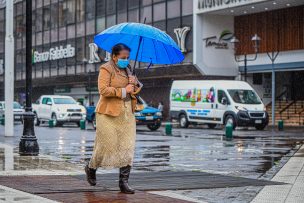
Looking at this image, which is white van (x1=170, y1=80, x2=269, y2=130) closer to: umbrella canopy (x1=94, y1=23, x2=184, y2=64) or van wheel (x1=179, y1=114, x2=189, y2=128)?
van wheel (x1=179, y1=114, x2=189, y2=128)

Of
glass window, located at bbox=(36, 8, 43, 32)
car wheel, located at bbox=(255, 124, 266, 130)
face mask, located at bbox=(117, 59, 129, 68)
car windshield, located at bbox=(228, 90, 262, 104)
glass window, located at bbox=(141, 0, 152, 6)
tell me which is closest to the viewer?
face mask, located at bbox=(117, 59, 129, 68)

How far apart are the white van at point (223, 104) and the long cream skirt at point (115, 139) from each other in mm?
23681

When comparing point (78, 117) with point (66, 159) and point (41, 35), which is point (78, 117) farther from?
point (41, 35)

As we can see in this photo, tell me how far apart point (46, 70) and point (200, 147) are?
47398 mm

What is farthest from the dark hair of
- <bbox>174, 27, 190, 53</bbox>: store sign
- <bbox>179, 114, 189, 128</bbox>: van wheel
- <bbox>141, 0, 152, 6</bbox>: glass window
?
<bbox>141, 0, 152, 6</bbox>: glass window

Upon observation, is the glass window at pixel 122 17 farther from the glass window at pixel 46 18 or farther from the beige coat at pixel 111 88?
the beige coat at pixel 111 88

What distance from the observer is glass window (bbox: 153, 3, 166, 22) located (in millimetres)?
47312

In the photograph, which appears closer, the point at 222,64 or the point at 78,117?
the point at 78,117

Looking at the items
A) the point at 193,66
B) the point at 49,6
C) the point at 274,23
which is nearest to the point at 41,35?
the point at 49,6

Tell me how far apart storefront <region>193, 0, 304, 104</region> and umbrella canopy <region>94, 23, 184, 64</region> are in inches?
1251

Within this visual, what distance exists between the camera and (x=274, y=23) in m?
43.0

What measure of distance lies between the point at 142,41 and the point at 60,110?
2747cm

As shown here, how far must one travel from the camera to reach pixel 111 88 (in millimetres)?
8258

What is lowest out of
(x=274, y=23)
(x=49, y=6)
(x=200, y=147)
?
(x=200, y=147)
